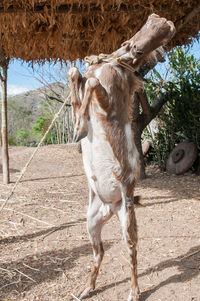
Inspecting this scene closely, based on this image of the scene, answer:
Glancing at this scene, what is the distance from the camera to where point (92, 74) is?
5.60 ft

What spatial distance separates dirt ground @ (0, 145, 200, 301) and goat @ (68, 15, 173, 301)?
43 cm

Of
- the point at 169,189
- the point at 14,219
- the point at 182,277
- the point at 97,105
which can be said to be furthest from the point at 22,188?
the point at 97,105

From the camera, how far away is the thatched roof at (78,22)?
3.04 metres

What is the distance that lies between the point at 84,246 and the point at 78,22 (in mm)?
→ 2489

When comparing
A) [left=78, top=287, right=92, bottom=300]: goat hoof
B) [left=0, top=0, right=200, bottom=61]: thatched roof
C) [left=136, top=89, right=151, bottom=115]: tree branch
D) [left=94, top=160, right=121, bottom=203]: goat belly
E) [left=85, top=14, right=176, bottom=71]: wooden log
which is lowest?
[left=78, top=287, right=92, bottom=300]: goat hoof

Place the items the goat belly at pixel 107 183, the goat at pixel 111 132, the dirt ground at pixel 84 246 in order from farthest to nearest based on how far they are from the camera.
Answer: the dirt ground at pixel 84 246, the goat belly at pixel 107 183, the goat at pixel 111 132

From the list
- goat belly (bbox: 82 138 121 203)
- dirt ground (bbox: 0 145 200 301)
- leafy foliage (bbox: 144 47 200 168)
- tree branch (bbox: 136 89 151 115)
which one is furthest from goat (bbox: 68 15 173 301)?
leafy foliage (bbox: 144 47 200 168)

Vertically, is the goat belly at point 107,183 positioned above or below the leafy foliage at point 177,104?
below

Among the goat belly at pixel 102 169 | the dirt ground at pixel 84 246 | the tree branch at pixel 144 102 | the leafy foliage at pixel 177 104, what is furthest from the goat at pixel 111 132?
the leafy foliage at pixel 177 104

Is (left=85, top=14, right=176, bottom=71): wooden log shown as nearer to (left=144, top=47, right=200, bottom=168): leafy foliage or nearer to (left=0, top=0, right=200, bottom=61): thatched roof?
(left=0, top=0, right=200, bottom=61): thatched roof

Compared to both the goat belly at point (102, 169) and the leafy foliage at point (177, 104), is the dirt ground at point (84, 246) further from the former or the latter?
the leafy foliage at point (177, 104)

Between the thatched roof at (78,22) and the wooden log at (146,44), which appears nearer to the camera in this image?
the wooden log at (146,44)

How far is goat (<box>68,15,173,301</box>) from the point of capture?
162 cm

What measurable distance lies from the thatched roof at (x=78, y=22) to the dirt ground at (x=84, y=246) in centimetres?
219
